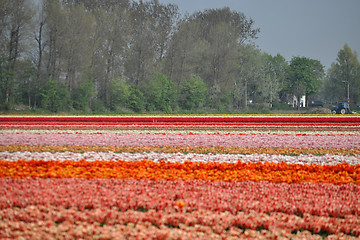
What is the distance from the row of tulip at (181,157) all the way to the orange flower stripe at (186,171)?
154 centimetres

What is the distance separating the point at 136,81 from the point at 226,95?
12977 mm

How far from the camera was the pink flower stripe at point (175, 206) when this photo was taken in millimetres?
4531

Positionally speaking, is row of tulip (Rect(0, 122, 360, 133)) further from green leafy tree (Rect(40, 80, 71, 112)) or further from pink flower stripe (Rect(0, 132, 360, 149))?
green leafy tree (Rect(40, 80, 71, 112))

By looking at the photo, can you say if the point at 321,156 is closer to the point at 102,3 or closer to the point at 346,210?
the point at 346,210

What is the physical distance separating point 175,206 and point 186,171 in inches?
92.1

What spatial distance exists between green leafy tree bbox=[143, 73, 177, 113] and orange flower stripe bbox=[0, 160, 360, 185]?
33.9 meters

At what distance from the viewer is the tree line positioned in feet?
115

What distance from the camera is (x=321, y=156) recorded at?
10.4 metres

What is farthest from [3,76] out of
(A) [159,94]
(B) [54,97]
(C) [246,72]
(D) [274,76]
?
(D) [274,76]

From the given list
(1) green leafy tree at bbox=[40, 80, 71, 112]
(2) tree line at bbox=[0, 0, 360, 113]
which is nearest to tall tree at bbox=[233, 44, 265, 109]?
(2) tree line at bbox=[0, 0, 360, 113]

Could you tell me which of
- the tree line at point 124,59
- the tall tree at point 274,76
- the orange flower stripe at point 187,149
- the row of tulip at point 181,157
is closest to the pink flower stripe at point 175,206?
the row of tulip at point 181,157

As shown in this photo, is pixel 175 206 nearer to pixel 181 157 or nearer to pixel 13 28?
pixel 181 157

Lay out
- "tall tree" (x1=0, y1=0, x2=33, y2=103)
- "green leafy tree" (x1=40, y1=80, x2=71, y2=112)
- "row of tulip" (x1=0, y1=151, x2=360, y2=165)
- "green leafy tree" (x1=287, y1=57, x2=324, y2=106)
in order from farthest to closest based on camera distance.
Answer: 1. "green leafy tree" (x1=287, y1=57, x2=324, y2=106)
2. "green leafy tree" (x1=40, y1=80, x2=71, y2=112)
3. "tall tree" (x1=0, y1=0, x2=33, y2=103)
4. "row of tulip" (x1=0, y1=151, x2=360, y2=165)

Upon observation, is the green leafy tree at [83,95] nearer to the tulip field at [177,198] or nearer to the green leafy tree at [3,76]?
the green leafy tree at [3,76]
